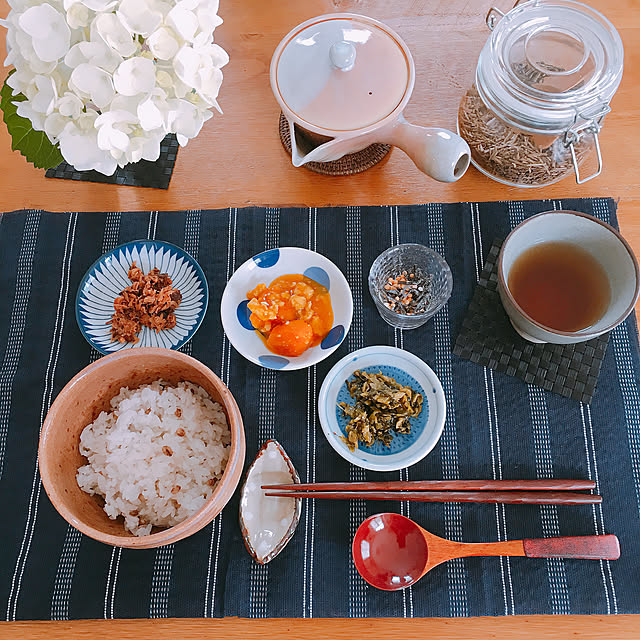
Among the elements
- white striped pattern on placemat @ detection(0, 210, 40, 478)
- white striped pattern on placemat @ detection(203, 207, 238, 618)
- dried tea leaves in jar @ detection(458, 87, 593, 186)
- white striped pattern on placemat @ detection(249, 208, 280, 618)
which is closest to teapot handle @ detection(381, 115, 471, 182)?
dried tea leaves in jar @ detection(458, 87, 593, 186)

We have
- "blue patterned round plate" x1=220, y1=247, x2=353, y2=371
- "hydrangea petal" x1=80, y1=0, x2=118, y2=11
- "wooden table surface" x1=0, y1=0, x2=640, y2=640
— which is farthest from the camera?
"wooden table surface" x1=0, y1=0, x2=640, y2=640

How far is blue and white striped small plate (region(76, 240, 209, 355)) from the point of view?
3.82ft

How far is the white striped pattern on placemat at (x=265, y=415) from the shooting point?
3.40 ft

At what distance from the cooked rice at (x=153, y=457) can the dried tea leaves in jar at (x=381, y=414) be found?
25cm

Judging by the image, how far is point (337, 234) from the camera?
1278 mm

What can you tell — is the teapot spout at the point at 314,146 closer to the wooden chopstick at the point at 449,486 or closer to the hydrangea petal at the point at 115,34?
the hydrangea petal at the point at 115,34

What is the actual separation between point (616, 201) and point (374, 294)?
1.97 ft

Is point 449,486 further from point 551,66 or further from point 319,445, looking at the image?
point 551,66

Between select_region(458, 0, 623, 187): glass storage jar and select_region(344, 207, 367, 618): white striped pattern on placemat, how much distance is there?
0.35 meters

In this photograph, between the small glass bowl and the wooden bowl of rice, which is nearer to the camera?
the wooden bowl of rice

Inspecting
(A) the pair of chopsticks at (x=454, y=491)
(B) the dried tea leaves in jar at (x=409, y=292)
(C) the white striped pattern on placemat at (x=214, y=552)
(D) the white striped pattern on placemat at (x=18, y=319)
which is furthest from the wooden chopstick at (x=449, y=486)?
(D) the white striped pattern on placemat at (x=18, y=319)

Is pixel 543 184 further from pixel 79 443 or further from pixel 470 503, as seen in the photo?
pixel 79 443

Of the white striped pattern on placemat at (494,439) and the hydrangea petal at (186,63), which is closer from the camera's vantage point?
the hydrangea petal at (186,63)

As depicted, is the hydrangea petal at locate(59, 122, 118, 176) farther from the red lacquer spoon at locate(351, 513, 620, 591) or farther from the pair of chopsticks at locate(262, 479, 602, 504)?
the red lacquer spoon at locate(351, 513, 620, 591)
